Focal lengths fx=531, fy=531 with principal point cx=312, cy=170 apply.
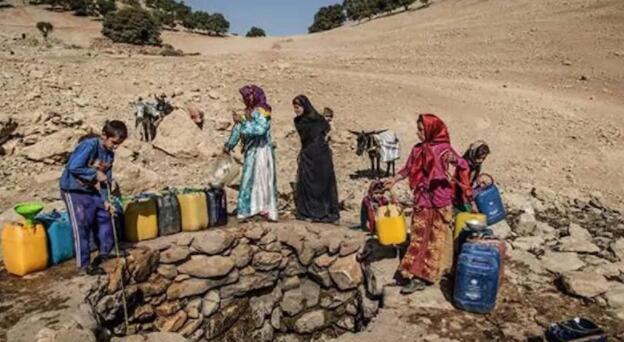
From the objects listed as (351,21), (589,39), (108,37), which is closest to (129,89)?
(589,39)

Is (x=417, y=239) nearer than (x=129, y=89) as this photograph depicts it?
Yes

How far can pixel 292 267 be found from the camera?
22.3 ft

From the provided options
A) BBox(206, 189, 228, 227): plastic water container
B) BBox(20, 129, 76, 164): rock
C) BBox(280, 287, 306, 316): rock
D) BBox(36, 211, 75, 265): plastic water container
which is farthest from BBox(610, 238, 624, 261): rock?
BBox(20, 129, 76, 164): rock

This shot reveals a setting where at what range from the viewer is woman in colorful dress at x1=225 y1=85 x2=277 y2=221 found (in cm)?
614

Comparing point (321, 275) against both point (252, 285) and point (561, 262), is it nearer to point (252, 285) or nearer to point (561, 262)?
point (252, 285)

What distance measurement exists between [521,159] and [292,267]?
7.07 meters

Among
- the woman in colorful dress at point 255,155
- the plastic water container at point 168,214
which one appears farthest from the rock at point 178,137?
the plastic water container at point 168,214

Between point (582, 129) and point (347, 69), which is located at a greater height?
point (347, 69)

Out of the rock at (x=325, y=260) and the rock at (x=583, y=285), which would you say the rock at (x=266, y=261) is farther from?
the rock at (x=583, y=285)

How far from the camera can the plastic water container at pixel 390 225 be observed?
5.68 m

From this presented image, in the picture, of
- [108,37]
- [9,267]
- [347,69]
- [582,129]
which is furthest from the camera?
[108,37]

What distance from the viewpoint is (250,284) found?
657cm

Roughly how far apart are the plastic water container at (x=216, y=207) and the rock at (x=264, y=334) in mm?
1403

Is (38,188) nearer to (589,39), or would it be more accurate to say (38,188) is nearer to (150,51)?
(150,51)
